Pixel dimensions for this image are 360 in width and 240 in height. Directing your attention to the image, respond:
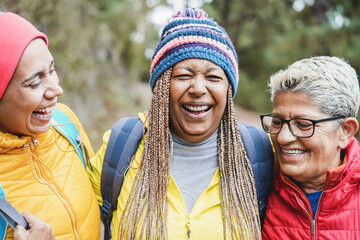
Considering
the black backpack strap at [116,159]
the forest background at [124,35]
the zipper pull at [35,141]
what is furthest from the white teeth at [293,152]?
the forest background at [124,35]

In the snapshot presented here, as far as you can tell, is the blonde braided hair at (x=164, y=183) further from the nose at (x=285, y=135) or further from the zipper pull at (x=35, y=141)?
the zipper pull at (x=35, y=141)

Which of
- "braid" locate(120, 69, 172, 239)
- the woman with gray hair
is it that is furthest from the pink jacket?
"braid" locate(120, 69, 172, 239)

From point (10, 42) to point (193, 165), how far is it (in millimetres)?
1400

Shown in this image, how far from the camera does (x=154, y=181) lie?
2.22 m

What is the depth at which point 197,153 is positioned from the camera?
Result: 2352 millimetres

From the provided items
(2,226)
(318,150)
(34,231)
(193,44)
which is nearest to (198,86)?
(193,44)

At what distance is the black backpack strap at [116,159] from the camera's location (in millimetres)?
2297

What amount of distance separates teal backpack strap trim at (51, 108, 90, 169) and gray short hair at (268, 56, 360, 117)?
1.55m

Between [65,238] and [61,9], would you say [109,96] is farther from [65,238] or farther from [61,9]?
[65,238]

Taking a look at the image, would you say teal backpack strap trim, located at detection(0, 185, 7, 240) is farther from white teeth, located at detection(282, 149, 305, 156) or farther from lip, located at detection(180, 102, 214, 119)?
white teeth, located at detection(282, 149, 305, 156)

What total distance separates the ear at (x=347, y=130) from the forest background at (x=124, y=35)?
14.8 ft

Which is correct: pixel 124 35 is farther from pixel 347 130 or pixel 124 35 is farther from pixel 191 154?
pixel 347 130

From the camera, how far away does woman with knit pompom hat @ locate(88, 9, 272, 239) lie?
2.12m

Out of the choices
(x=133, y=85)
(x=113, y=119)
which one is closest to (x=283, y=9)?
(x=133, y=85)
